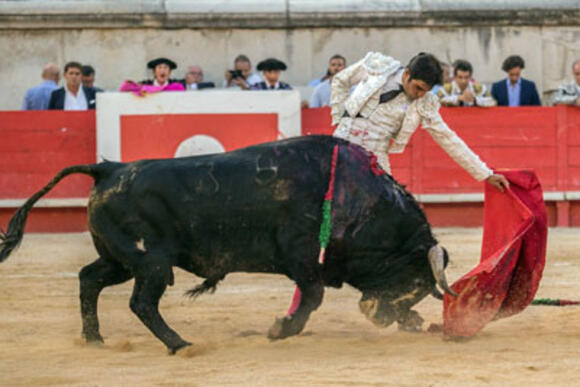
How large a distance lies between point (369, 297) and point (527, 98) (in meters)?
5.29

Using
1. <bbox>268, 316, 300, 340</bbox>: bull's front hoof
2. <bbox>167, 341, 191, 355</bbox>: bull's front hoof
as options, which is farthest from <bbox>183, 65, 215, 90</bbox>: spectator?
<bbox>167, 341, 191, 355</bbox>: bull's front hoof

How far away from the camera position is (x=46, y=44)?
11.1 metres

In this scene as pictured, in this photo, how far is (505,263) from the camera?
4.86 m

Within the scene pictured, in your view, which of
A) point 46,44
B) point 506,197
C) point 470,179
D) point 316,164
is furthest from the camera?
point 46,44

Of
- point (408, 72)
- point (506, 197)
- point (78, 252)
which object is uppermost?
point (408, 72)

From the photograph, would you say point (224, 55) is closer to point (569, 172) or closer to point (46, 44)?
point (46, 44)

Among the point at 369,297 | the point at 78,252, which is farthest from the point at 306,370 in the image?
the point at 78,252

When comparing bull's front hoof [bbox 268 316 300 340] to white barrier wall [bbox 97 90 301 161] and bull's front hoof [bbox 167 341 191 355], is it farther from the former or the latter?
white barrier wall [bbox 97 90 301 161]

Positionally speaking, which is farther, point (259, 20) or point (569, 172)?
point (259, 20)

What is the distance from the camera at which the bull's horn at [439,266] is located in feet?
15.1

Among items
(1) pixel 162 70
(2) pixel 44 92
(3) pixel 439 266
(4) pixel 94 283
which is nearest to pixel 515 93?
(1) pixel 162 70

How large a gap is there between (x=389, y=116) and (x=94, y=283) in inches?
53.3

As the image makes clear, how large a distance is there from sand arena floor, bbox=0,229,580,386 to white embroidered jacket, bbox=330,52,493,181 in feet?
2.42

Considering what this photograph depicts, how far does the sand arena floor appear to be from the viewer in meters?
4.00
